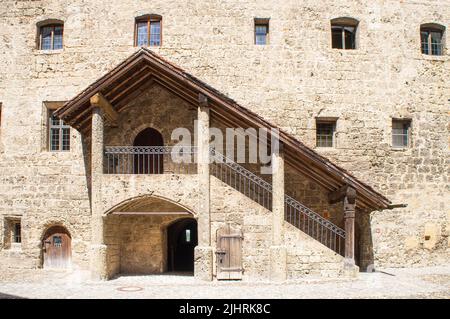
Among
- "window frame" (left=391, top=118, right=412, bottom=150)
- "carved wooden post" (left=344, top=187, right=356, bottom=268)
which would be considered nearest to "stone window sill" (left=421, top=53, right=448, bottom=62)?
"window frame" (left=391, top=118, right=412, bottom=150)

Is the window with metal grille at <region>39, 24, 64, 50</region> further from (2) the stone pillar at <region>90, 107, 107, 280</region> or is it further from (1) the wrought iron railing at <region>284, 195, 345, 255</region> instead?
(1) the wrought iron railing at <region>284, 195, 345, 255</region>

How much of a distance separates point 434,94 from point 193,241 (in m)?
10.3

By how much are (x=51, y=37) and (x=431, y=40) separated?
13.9 m

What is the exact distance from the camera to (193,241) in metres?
17.2

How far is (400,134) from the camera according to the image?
1681cm

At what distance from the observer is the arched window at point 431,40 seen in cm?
1725

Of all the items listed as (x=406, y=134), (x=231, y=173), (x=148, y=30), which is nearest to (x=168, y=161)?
(x=231, y=173)

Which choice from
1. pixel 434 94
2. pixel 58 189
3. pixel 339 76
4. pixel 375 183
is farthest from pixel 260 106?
pixel 58 189

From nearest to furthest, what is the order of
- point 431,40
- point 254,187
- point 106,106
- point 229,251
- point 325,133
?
point 229,251, point 254,187, point 106,106, point 325,133, point 431,40

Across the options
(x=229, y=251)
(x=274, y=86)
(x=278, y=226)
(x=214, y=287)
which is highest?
(x=274, y=86)

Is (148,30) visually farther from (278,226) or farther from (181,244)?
(278,226)

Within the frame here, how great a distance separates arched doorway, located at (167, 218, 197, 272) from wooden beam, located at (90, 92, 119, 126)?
4.11 m
